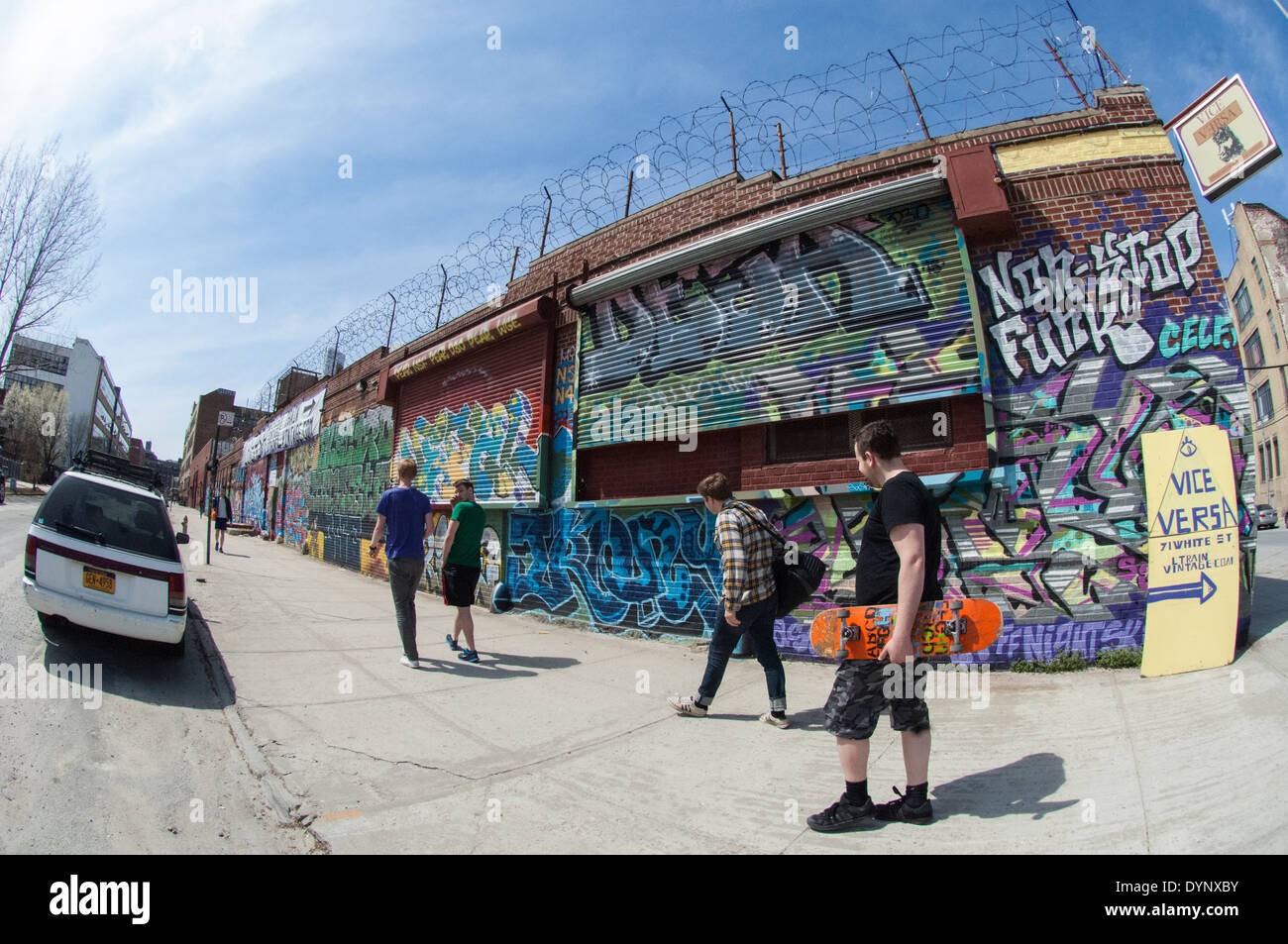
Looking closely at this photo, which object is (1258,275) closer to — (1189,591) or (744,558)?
(1189,591)

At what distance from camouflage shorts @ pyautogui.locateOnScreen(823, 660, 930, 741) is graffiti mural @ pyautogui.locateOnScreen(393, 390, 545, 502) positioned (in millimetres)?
6458

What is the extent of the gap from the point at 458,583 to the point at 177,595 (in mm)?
2198

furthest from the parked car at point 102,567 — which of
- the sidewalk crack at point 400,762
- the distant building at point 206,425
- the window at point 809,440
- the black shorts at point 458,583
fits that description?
the distant building at point 206,425

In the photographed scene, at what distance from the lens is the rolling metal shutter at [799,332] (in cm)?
567

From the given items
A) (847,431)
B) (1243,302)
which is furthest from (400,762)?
(1243,302)

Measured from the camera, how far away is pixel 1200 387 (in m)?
4.91

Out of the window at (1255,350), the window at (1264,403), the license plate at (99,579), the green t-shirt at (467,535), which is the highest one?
the window at (1255,350)

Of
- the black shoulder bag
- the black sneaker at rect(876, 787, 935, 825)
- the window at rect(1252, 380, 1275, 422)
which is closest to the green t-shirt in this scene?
the black shoulder bag

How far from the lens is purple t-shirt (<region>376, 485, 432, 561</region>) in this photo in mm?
5750

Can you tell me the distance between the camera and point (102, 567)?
14.9 ft

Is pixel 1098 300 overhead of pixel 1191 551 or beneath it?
overhead

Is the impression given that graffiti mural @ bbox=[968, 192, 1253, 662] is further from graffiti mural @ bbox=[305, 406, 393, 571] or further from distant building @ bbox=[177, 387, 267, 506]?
distant building @ bbox=[177, 387, 267, 506]

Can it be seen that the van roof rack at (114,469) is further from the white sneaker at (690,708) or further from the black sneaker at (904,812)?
the black sneaker at (904,812)

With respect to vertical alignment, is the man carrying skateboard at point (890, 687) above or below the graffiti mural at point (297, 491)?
below
